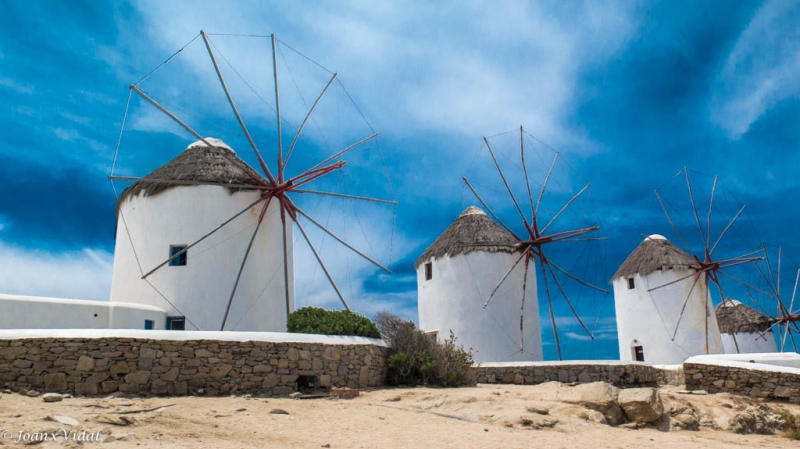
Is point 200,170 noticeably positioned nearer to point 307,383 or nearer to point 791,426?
point 307,383

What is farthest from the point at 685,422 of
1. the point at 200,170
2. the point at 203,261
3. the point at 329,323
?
the point at 200,170

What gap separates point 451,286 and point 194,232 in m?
9.32

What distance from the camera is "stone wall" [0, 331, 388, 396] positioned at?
9852 mm

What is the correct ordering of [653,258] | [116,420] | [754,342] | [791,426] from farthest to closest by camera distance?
1. [754,342]
2. [653,258]
3. [791,426]
4. [116,420]

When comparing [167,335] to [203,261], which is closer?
[167,335]

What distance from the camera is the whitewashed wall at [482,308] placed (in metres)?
20.7

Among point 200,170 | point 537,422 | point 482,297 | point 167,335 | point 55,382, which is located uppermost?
point 200,170

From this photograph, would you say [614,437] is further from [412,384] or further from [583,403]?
[412,384]

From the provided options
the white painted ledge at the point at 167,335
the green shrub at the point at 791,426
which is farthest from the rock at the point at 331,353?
the green shrub at the point at 791,426

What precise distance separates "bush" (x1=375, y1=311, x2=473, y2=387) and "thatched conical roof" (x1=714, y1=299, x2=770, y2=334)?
2194cm

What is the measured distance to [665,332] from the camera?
24.5 m

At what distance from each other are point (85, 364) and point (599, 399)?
8.45m

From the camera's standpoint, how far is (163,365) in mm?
10414

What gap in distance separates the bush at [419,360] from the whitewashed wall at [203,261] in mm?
3483
